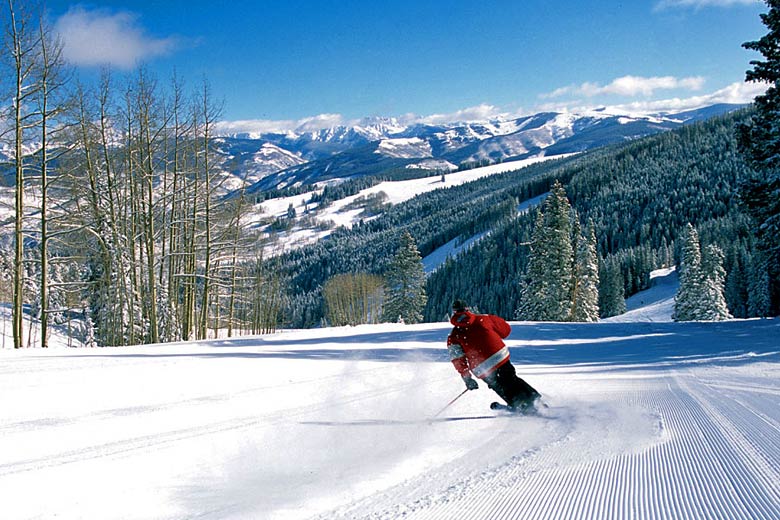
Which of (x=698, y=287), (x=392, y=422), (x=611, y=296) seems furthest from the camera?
(x=611, y=296)

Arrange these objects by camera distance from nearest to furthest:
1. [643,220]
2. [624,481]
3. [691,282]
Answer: [624,481], [691,282], [643,220]

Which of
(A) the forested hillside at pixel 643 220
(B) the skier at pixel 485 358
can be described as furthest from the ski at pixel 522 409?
(A) the forested hillside at pixel 643 220

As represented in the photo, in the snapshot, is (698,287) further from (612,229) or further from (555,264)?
(612,229)

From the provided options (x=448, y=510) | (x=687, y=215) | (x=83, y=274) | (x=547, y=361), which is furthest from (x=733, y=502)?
(x=687, y=215)

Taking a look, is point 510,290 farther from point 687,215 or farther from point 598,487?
point 598,487

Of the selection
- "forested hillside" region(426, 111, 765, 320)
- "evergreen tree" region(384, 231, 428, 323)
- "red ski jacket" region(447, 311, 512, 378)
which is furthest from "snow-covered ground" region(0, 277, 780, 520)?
→ "forested hillside" region(426, 111, 765, 320)

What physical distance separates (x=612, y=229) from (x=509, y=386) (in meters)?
126

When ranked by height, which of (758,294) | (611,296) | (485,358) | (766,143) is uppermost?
(766,143)

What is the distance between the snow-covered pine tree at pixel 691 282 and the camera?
1501 inches

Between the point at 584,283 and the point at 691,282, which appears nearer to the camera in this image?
the point at 584,283

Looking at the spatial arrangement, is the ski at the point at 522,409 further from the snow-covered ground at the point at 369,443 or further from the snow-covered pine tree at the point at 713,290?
the snow-covered pine tree at the point at 713,290

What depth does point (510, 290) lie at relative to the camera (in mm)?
89562

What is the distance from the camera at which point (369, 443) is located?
5.07 meters

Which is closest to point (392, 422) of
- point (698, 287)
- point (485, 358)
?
point (485, 358)
